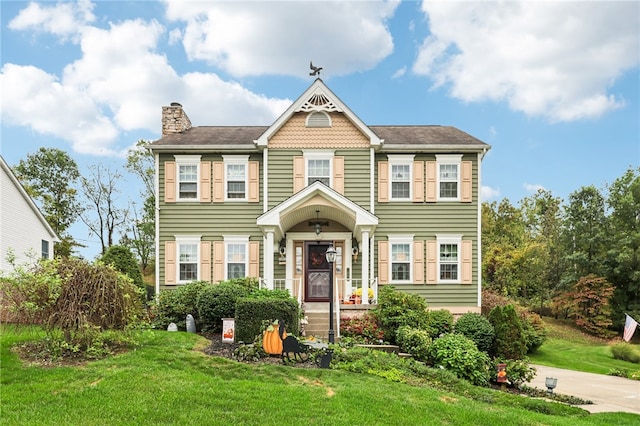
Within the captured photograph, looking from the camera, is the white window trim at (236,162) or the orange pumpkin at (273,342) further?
the white window trim at (236,162)

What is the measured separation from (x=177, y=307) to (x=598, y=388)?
1125 centimetres

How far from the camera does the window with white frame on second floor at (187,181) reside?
16406 millimetres

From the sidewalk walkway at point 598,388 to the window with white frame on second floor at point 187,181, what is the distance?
11763 mm

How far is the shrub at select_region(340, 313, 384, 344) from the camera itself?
13211 millimetres

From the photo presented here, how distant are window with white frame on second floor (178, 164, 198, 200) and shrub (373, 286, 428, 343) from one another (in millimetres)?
7337

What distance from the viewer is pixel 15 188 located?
1861 centimetres

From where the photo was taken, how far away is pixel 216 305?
41.5 ft

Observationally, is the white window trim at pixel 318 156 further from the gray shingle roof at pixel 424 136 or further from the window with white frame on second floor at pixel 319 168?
the gray shingle roof at pixel 424 136

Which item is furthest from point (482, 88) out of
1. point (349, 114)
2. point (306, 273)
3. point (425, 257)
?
point (306, 273)

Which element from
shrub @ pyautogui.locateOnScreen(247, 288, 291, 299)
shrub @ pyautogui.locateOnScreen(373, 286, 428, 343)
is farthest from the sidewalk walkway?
shrub @ pyautogui.locateOnScreen(247, 288, 291, 299)

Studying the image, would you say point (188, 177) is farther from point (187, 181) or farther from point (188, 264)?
point (188, 264)

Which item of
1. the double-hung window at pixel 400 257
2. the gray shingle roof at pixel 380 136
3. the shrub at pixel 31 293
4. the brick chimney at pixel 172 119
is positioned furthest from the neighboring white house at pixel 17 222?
the double-hung window at pixel 400 257

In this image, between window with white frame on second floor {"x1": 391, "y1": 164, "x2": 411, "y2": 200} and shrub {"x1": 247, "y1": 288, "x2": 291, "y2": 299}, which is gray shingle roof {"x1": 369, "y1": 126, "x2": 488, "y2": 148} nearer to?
window with white frame on second floor {"x1": 391, "y1": 164, "x2": 411, "y2": 200}

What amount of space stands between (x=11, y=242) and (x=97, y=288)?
1199 cm
